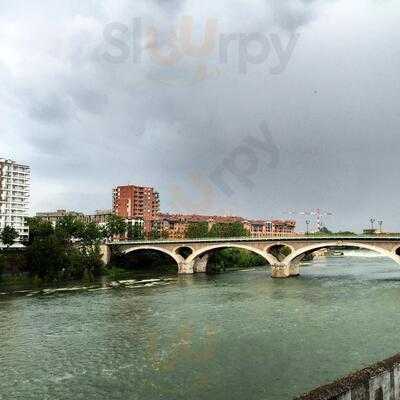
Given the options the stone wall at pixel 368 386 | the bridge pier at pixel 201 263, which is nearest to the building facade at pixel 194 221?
the bridge pier at pixel 201 263

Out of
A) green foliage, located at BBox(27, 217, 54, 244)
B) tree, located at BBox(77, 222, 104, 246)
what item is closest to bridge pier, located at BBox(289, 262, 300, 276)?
tree, located at BBox(77, 222, 104, 246)

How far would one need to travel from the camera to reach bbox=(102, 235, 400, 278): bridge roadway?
5262 centimetres

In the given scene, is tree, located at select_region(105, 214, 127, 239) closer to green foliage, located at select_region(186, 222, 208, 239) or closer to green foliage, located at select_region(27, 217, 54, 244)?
green foliage, located at select_region(27, 217, 54, 244)

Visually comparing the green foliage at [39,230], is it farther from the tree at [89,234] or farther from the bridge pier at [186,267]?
the bridge pier at [186,267]

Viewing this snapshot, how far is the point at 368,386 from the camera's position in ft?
31.2

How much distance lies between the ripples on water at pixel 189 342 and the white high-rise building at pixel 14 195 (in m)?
37.3

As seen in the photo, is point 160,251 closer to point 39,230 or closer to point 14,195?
point 39,230

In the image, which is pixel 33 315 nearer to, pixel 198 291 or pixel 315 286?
pixel 198 291

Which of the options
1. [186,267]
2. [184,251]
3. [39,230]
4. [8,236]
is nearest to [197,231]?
[184,251]

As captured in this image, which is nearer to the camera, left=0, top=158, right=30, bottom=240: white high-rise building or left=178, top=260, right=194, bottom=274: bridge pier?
left=178, top=260, right=194, bottom=274: bridge pier

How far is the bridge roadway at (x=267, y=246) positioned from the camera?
5262 cm

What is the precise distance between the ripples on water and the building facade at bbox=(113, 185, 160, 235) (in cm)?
8613

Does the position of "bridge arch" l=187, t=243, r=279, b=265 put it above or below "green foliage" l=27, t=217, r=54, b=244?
below

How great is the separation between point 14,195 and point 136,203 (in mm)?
51961
